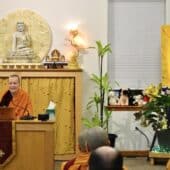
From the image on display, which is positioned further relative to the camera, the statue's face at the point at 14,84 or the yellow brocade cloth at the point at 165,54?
the yellow brocade cloth at the point at 165,54

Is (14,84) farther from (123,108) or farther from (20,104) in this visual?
(123,108)

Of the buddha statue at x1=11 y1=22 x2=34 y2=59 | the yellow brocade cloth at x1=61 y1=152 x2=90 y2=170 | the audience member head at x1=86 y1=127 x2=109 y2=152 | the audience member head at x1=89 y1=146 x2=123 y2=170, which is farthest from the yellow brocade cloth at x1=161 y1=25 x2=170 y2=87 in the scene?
the audience member head at x1=89 y1=146 x2=123 y2=170

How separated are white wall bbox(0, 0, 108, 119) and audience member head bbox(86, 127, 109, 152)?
4372 mm

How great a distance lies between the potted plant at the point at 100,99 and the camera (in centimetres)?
618

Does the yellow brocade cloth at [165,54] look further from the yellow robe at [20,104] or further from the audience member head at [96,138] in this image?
the audience member head at [96,138]

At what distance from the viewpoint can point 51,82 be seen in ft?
20.0

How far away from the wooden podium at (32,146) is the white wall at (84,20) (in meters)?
2.40

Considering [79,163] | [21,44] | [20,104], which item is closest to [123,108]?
[21,44]

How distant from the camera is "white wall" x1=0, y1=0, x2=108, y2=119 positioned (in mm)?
6500

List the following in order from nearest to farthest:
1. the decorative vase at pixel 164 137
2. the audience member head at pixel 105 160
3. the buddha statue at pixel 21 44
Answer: the audience member head at pixel 105 160 < the decorative vase at pixel 164 137 < the buddha statue at pixel 21 44

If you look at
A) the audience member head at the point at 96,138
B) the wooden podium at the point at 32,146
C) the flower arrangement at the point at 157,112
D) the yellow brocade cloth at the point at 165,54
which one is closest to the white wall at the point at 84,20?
the yellow brocade cloth at the point at 165,54

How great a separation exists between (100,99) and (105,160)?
4.74m

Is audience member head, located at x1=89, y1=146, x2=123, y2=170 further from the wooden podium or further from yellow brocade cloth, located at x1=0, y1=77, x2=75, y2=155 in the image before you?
yellow brocade cloth, located at x1=0, y1=77, x2=75, y2=155

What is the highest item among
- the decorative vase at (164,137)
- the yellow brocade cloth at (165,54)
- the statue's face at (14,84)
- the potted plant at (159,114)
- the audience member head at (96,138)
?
the yellow brocade cloth at (165,54)
